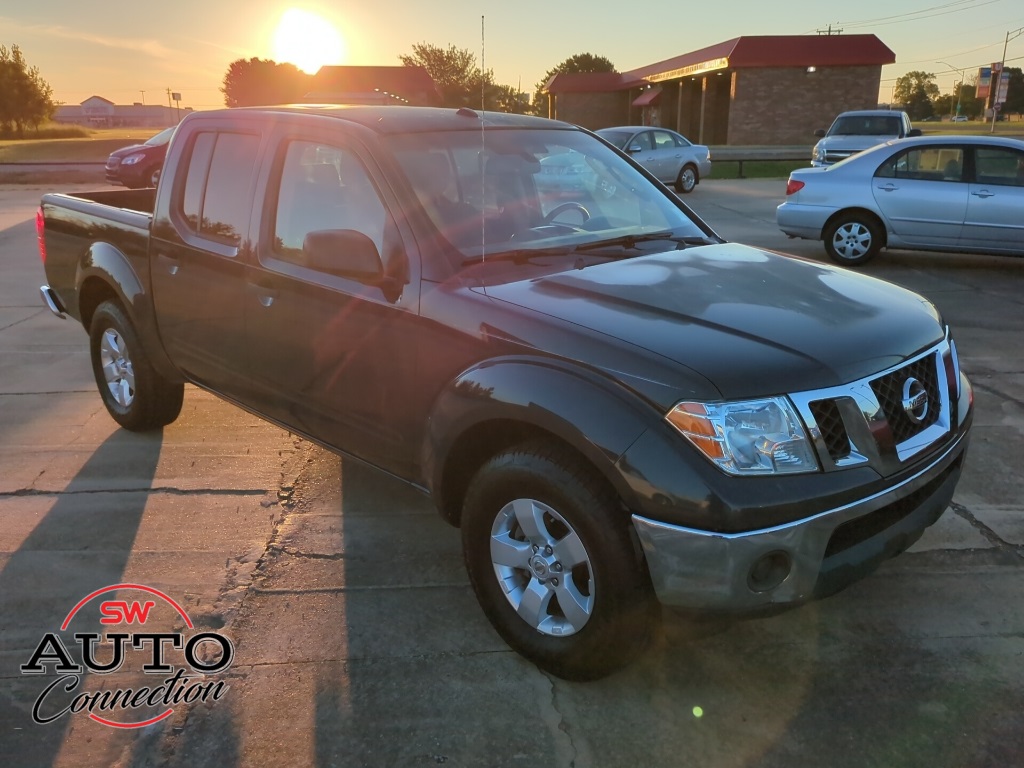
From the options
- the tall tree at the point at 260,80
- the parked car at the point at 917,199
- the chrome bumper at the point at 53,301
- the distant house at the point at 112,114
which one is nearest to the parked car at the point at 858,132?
the parked car at the point at 917,199

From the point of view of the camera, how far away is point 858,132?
1888 centimetres

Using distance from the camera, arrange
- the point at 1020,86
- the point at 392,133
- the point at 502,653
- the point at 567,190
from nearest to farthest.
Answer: the point at 502,653 < the point at 392,133 < the point at 567,190 < the point at 1020,86

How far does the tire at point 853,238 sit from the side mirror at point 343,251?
28.4 feet

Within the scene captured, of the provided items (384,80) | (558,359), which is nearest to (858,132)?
(558,359)

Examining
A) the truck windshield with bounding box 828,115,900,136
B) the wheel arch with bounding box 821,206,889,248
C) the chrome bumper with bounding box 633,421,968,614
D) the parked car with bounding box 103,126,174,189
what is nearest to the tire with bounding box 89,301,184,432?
the chrome bumper with bounding box 633,421,968,614

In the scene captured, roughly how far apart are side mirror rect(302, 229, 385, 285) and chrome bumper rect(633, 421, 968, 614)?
135 centimetres

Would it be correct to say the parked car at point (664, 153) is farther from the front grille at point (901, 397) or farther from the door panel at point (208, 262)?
the front grille at point (901, 397)

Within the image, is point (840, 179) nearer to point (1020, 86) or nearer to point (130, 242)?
point (130, 242)

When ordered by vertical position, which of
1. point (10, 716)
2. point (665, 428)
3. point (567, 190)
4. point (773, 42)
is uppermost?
point (773, 42)

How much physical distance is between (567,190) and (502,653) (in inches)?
82.6

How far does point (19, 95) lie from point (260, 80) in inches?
673

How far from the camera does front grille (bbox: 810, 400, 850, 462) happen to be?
2.44 meters

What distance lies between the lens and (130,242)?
4.60 metres

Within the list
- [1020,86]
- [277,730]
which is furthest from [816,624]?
[1020,86]
